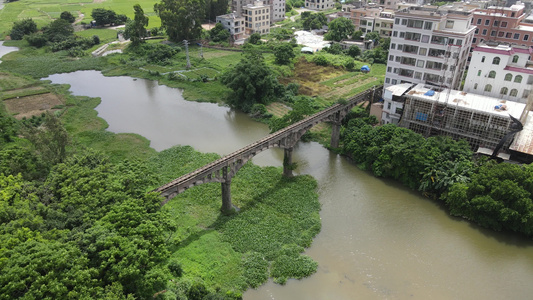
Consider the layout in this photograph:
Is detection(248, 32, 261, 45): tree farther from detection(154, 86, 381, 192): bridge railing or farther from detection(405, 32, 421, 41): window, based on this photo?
detection(405, 32, 421, 41): window

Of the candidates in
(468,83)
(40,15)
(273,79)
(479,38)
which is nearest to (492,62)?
(468,83)

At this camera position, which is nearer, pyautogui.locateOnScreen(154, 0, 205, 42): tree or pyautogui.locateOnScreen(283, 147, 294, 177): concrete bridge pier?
pyautogui.locateOnScreen(283, 147, 294, 177): concrete bridge pier

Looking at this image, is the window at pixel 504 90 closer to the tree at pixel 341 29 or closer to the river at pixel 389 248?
the river at pixel 389 248

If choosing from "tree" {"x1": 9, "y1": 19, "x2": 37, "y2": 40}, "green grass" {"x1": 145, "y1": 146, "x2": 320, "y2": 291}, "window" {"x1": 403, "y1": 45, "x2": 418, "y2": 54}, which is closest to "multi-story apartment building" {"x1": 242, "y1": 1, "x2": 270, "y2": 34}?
"window" {"x1": 403, "y1": 45, "x2": 418, "y2": 54}

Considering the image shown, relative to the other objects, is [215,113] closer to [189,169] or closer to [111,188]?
[189,169]

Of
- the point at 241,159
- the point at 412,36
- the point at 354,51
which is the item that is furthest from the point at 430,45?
the point at 354,51

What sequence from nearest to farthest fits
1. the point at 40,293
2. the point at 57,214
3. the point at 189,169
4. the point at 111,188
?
1. the point at 40,293
2. the point at 57,214
3. the point at 111,188
4. the point at 189,169

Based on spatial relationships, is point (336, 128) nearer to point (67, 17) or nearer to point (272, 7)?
point (272, 7)
